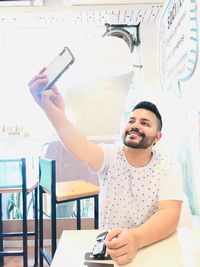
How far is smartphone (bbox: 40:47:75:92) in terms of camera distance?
117 cm

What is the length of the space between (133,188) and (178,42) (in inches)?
36.7

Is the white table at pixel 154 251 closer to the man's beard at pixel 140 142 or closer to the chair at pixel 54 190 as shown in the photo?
the man's beard at pixel 140 142

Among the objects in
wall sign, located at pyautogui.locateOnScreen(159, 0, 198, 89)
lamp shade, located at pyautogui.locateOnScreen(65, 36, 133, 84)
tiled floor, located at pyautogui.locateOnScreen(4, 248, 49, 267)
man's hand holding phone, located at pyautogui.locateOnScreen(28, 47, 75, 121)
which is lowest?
tiled floor, located at pyautogui.locateOnScreen(4, 248, 49, 267)

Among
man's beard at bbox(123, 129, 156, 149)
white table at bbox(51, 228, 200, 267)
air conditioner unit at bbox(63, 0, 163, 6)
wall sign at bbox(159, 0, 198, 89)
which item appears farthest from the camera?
air conditioner unit at bbox(63, 0, 163, 6)

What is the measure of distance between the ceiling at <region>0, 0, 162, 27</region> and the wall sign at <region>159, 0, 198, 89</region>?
17.0 inches

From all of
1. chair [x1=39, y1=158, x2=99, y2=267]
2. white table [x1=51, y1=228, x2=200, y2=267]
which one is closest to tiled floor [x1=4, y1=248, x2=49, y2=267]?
chair [x1=39, y1=158, x2=99, y2=267]

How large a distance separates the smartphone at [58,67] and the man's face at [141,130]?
1.20ft

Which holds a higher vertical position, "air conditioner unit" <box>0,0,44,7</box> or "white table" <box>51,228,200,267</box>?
"air conditioner unit" <box>0,0,44,7</box>

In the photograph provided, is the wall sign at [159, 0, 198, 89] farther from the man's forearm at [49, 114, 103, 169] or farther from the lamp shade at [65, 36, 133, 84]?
the lamp shade at [65, 36, 133, 84]

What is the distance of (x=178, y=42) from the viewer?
1781mm

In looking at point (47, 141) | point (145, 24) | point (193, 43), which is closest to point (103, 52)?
point (145, 24)

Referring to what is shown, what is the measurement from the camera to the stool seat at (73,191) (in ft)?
7.45

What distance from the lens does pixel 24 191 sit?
2412 millimetres

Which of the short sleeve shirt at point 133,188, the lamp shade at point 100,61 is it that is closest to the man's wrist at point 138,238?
the short sleeve shirt at point 133,188
